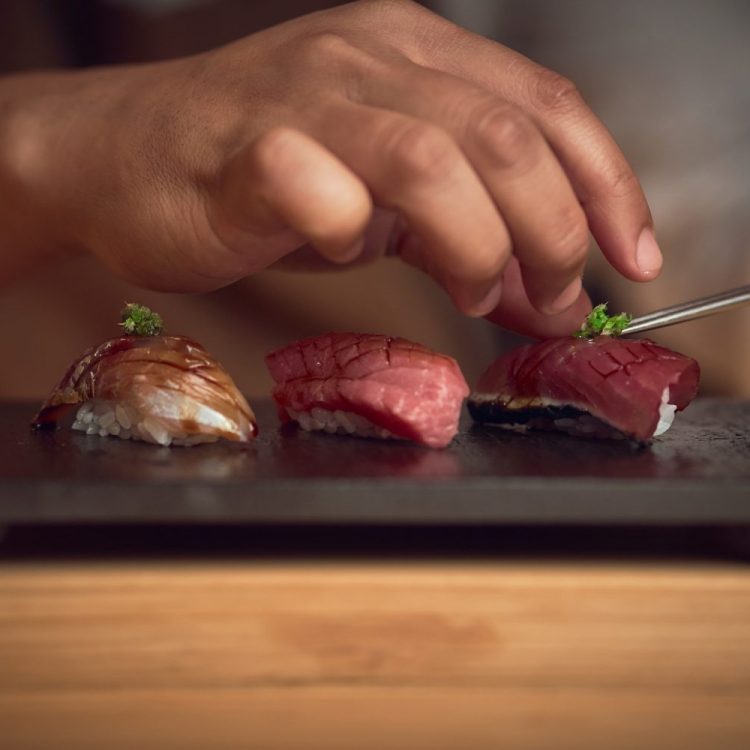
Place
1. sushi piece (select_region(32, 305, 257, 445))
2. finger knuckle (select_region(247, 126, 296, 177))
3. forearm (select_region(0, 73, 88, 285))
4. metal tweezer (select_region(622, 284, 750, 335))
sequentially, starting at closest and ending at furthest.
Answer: finger knuckle (select_region(247, 126, 296, 177)) < sushi piece (select_region(32, 305, 257, 445)) < metal tweezer (select_region(622, 284, 750, 335)) < forearm (select_region(0, 73, 88, 285))

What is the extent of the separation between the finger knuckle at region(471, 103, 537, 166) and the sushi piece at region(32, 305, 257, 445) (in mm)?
524

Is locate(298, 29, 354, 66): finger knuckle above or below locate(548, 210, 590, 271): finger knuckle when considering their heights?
above

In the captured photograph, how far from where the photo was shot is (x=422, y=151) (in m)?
1.26

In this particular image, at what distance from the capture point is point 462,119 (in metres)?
1.38

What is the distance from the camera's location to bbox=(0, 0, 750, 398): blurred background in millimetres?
2705

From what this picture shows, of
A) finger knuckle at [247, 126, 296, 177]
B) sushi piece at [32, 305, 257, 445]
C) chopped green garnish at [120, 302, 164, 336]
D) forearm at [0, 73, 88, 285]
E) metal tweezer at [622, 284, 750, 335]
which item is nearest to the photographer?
finger knuckle at [247, 126, 296, 177]

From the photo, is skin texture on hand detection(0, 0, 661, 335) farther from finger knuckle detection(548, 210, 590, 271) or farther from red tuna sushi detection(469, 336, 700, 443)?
red tuna sushi detection(469, 336, 700, 443)

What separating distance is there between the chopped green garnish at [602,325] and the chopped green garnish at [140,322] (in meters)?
0.73

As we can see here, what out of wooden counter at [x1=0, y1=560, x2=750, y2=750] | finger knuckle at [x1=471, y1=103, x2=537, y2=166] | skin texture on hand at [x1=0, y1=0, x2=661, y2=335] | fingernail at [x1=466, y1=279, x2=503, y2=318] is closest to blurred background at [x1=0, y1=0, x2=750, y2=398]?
skin texture on hand at [x1=0, y1=0, x2=661, y2=335]

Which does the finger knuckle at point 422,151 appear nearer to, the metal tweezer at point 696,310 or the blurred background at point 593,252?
the metal tweezer at point 696,310

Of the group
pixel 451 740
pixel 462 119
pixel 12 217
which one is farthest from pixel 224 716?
pixel 12 217

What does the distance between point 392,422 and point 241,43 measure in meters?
0.79

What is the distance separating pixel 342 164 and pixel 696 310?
2.14 feet

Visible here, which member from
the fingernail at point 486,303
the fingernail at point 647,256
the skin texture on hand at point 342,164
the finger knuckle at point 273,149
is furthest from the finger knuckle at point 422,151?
the fingernail at point 647,256
